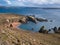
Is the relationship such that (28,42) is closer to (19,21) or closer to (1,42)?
(1,42)

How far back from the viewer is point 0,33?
17516mm

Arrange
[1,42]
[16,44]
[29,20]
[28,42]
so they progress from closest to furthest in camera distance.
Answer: [1,42] → [16,44] → [28,42] → [29,20]

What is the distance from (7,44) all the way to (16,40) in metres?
1.95

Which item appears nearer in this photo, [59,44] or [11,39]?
[11,39]

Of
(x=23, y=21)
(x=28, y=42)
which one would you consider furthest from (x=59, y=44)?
(x=23, y=21)

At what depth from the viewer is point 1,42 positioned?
1564cm

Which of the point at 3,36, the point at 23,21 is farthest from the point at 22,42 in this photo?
the point at 23,21

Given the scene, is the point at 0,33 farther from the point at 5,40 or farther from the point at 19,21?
the point at 19,21

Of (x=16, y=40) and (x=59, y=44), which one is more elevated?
(x=16, y=40)

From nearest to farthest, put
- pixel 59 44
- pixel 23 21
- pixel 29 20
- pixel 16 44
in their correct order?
pixel 16 44 < pixel 59 44 < pixel 23 21 < pixel 29 20

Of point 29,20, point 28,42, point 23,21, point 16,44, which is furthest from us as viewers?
point 29,20

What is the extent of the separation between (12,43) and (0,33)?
65.0 inches

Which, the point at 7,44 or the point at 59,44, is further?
the point at 59,44

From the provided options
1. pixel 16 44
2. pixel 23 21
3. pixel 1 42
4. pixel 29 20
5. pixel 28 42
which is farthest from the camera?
pixel 29 20
